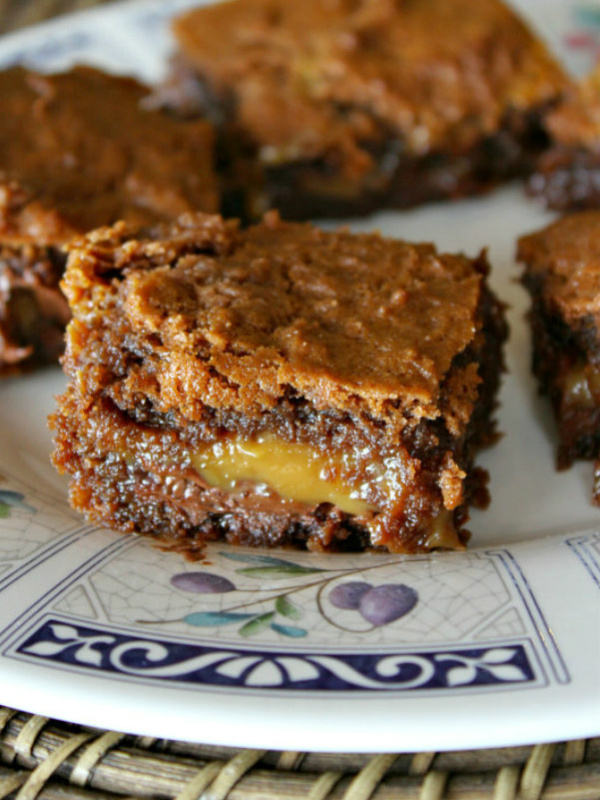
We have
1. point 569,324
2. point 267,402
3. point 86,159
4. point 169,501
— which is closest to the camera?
point 267,402

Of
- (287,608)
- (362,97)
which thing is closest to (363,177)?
(362,97)

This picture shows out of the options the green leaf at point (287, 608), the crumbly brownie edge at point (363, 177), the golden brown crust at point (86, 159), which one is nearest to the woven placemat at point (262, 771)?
the green leaf at point (287, 608)

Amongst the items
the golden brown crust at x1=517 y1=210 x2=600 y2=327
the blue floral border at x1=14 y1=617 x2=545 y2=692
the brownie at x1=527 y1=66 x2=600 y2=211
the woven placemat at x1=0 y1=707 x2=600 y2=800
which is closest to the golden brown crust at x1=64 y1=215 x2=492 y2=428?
the golden brown crust at x1=517 y1=210 x2=600 y2=327

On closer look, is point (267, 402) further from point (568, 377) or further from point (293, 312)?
point (568, 377)

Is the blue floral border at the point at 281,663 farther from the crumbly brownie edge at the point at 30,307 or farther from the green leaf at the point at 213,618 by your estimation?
the crumbly brownie edge at the point at 30,307

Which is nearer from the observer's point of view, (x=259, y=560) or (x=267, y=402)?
(x=267, y=402)

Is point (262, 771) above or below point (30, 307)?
below

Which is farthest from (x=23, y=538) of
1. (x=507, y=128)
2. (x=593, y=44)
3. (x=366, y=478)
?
(x=593, y=44)

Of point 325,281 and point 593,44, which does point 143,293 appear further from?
point 593,44
